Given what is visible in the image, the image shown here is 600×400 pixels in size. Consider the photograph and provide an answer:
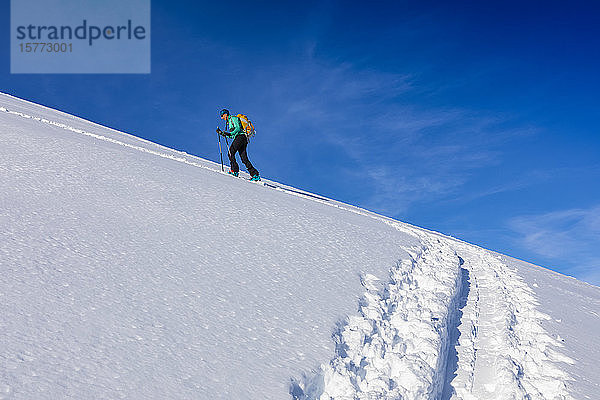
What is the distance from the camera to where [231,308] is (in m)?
3.18

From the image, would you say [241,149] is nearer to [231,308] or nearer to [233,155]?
[233,155]

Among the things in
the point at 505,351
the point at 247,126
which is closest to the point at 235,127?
the point at 247,126

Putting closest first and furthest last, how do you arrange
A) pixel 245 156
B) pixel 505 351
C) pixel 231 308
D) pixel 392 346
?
pixel 231 308 → pixel 392 346 → pixel 505 351 → pixel 245 156

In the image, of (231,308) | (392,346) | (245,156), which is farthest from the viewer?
(245,156)

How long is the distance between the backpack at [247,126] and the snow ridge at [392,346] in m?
6.42

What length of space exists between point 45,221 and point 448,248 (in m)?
6.88

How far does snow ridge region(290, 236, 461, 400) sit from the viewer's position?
279 centimetres

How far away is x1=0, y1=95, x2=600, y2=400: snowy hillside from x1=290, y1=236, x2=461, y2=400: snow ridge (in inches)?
0.6

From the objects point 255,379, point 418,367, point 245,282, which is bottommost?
point 418,367

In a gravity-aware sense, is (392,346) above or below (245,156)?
below

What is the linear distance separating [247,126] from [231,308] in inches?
314

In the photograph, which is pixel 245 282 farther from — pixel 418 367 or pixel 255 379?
pixel 418 367

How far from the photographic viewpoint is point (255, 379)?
97.3 inches

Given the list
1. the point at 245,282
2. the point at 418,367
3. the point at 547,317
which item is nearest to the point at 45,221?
the point at 245,282
